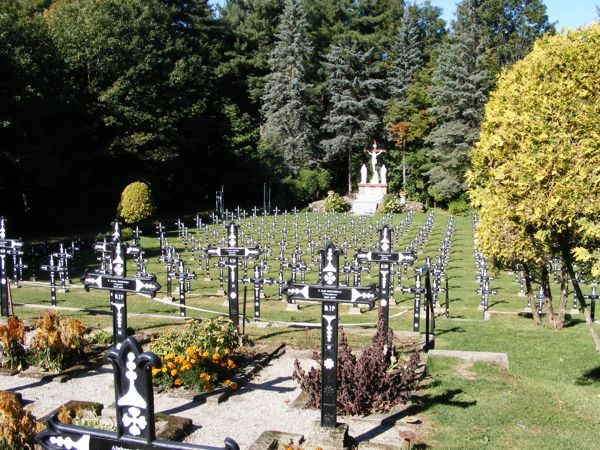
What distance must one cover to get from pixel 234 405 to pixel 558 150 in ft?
17.2

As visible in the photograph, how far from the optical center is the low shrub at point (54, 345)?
32.1 ft

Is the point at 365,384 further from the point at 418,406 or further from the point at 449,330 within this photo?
the point at 449,330

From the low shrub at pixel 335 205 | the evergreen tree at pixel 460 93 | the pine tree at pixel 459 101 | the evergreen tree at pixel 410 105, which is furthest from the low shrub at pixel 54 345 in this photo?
the evergreen tree at pixel 410 105

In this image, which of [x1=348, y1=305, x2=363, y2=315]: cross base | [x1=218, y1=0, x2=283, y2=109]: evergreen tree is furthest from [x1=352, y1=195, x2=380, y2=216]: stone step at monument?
[x1=348, y1=305, x2=363, y2=315]: cross base

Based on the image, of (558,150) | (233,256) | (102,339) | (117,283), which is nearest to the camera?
(558,150)

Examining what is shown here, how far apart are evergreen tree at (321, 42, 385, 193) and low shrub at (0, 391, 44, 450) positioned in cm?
4750

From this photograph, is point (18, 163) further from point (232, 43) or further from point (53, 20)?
point (232, 43)

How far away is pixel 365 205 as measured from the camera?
154 feet

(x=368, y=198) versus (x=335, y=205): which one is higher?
(x=368, y=198)

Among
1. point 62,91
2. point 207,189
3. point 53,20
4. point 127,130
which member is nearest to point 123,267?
point 62,91

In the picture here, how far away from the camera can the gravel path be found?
7.55 m

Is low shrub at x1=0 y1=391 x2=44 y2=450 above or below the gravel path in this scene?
above

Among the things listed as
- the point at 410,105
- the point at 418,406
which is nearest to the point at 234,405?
the point at 418,406

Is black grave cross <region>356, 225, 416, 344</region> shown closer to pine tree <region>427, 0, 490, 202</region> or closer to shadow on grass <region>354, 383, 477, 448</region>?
shadow on grass <region>354, 383, 477, 448</region>
